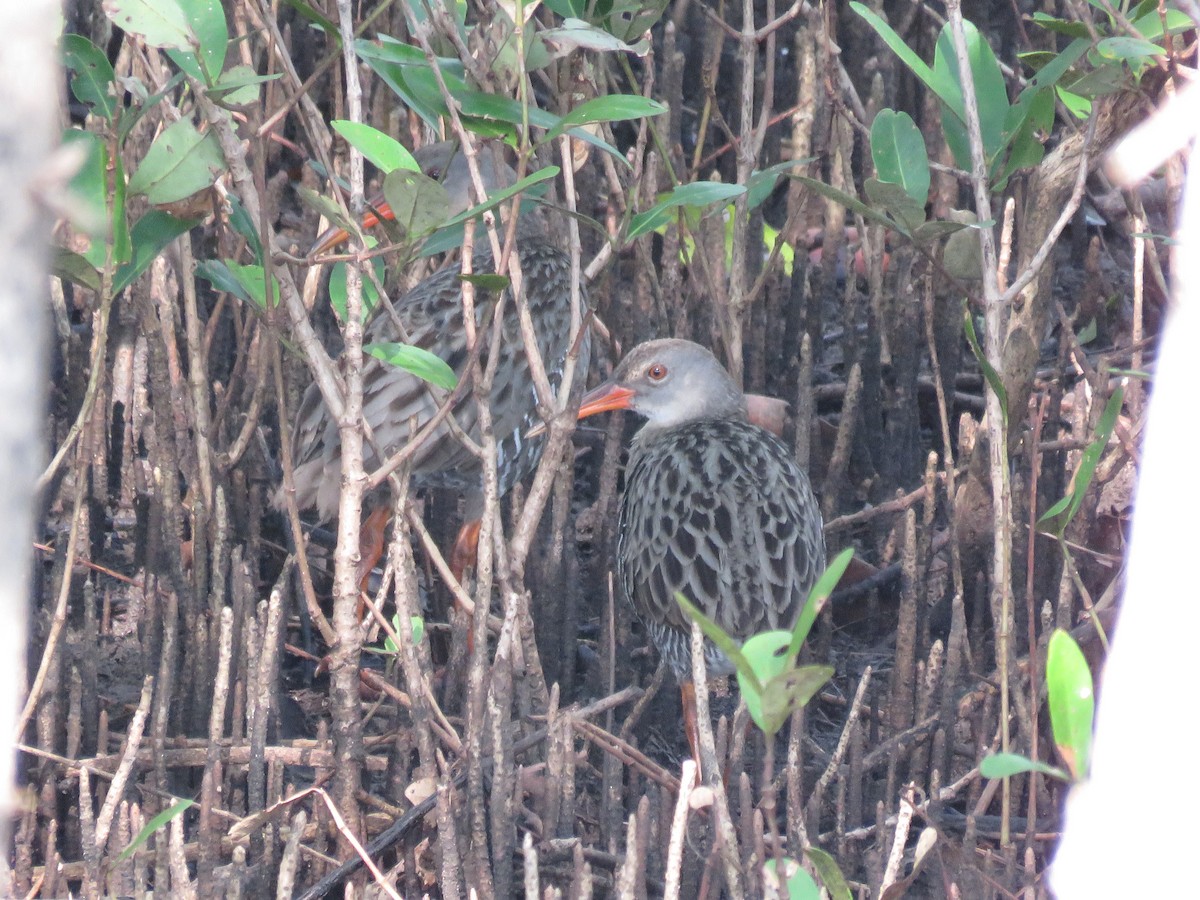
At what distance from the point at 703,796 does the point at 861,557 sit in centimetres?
213

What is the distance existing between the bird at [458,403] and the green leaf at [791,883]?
5.72 feet

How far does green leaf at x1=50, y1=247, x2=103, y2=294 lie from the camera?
245cm

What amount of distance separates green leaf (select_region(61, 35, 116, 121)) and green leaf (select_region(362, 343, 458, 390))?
26.5 inches

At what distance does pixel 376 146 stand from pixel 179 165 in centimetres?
32

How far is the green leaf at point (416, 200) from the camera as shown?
2201mm


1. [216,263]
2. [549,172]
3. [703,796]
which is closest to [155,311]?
[216,263]

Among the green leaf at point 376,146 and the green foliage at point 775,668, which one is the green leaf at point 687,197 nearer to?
the green leaf at point 376,146

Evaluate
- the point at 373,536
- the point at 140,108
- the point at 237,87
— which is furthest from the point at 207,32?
the point at 373,536

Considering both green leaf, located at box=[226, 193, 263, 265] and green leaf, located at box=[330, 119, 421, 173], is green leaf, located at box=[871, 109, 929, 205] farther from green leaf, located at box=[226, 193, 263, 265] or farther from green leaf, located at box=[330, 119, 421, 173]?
green leaf, located at box=[226, 193, 263, 265]

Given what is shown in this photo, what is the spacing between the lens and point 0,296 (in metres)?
0.97

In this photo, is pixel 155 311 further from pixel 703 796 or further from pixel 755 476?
pixel 703 796

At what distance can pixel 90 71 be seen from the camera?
8.46ft

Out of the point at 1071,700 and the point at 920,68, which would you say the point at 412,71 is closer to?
the point at 920,68

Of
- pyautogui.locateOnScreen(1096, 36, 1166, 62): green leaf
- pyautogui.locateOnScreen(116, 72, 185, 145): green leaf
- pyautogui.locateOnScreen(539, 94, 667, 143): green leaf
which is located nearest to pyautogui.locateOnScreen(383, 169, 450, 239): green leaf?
pyautogui.locateOnScreen(539, 94, 667, 143): green leaf
